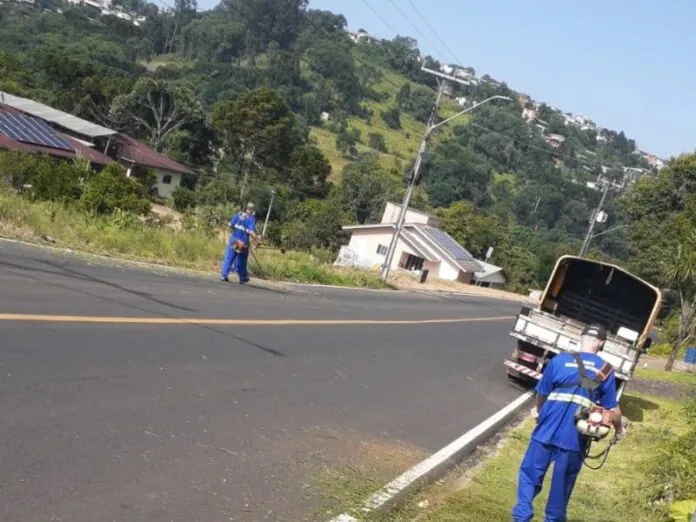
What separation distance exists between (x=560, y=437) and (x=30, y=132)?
4955cm

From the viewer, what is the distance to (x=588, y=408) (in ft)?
19.3

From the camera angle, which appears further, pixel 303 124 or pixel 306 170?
pixel 303 124

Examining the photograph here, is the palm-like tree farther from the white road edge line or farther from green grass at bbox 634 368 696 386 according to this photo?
the white road edge line

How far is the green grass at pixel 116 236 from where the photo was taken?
47.3 feet

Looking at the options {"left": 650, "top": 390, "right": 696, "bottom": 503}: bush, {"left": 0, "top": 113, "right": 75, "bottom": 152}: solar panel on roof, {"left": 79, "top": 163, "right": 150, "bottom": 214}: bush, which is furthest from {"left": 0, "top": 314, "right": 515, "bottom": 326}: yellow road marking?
{"left": 0, "top": 113, "right": 75, "bottom": 152}: solar panel on roof

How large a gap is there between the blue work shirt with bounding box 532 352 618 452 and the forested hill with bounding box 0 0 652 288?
4232 centimetres

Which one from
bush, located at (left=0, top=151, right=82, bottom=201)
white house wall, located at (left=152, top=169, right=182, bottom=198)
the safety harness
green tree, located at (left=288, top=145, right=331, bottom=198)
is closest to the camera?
the safety harness

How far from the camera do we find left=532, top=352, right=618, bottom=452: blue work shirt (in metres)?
5.83

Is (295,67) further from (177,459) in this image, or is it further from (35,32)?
(177,459)

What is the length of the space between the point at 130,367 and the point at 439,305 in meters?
22.8

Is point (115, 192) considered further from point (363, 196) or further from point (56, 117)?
point (363, 196)

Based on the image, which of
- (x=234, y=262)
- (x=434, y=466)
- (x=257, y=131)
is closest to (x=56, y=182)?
(x=234, y=262)

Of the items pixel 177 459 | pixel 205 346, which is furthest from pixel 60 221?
pixel 177 459

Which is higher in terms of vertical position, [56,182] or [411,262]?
[56,182]
